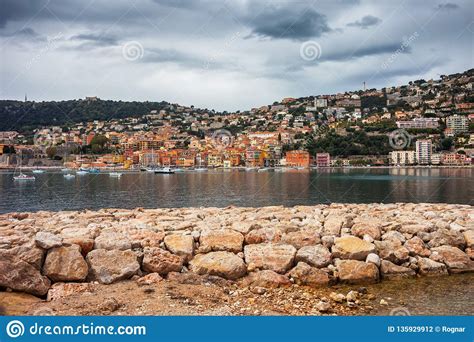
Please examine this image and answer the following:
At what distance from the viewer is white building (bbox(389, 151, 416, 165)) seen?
69062mm

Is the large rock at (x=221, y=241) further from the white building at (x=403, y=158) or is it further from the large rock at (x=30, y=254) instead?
the white building at (x=403, y=158)

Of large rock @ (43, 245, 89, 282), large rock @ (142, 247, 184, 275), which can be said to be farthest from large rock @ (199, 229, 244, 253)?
large rock @ (43, 245, 89, 282)

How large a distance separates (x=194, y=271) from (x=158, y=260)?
321 mm

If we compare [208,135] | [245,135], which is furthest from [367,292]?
[208,135]

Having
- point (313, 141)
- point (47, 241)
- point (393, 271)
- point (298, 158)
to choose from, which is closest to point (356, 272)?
point (393, 271)

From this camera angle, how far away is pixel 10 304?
2.74 meters

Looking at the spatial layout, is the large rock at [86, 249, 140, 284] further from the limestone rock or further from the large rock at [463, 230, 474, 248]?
the large rock at [463, 230, 474, 248]

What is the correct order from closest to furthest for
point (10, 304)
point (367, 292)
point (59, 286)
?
1. point (10, 304)
2. point (59, 286)
3. point (367, 292)

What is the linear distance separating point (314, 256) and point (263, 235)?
0.56 meters

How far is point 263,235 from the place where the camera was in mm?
4188

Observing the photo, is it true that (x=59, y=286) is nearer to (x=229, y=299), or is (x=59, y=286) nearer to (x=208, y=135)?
(x=229, y=299)

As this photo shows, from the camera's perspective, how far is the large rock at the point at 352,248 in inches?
157

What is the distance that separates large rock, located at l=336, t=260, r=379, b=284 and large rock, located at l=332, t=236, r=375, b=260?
0.46 ft

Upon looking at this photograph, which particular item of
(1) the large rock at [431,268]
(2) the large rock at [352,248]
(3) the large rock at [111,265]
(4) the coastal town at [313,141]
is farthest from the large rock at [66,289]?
(4) the coastal town at [313,141]
